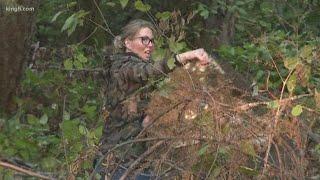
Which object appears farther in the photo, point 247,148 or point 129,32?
point 129,32

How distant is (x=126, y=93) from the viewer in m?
4.09

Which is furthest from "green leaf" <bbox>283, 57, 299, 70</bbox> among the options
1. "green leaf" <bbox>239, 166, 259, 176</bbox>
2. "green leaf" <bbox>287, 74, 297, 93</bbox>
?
"green leaf" <bbox>239, 166, 259, 176</bbox>

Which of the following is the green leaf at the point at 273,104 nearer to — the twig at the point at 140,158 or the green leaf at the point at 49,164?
the twig at the point at 140,158

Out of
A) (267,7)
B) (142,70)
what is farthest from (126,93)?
(267,7)

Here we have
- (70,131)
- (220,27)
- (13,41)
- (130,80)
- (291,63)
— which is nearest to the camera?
(291,63)

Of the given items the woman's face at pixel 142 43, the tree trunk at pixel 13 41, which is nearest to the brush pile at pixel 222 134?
the woman's face at pixel 142 43

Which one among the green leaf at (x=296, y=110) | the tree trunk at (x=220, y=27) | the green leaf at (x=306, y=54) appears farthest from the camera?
the tree trunk at (x=220, y=27)

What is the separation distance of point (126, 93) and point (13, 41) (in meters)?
2.53

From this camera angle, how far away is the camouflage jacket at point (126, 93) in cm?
382

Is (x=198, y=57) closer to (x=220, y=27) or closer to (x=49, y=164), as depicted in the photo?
(x=49, y=164)

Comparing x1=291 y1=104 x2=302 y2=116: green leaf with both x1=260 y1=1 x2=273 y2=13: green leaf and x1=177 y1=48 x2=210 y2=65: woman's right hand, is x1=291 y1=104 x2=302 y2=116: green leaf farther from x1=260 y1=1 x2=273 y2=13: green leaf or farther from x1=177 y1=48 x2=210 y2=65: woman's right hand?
x1=260 y1=1 x2=273 y2=13: green leaf

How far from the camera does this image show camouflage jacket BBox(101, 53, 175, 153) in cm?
382

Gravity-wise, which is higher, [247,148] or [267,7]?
[247,148]

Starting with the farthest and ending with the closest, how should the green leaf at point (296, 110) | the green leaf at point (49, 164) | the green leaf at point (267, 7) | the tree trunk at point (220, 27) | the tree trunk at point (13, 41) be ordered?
1. the green leaf at point (267, 7)
2. the tree trunk at point (220, 27)
3. the tree trunk at point (13, 41)
4. the green leaf at point (49, 164)
5. the green leaf at point (296, 110)
